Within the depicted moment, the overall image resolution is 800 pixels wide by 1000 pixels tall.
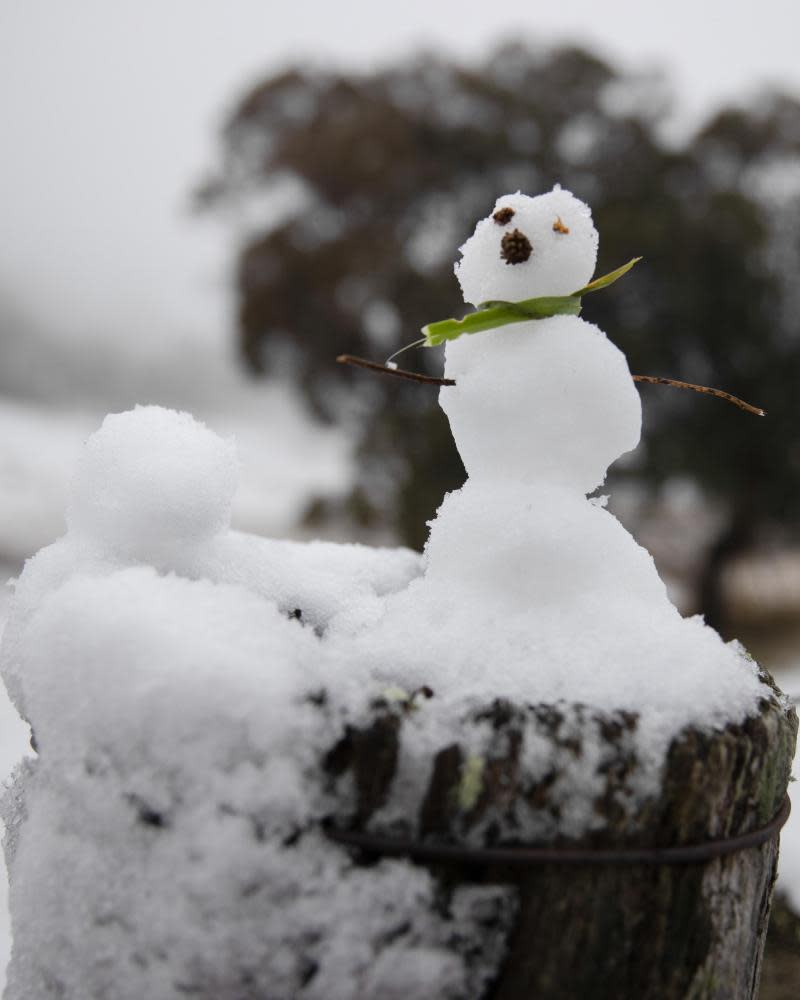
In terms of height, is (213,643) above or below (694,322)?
below

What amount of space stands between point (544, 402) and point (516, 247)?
18cm

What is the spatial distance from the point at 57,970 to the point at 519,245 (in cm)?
86

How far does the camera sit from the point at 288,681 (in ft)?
2.26

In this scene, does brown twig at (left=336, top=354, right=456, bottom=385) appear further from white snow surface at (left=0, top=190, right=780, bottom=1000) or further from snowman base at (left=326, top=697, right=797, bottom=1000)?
snowman base at (left=326, top=697, right=797, bottom=1000)

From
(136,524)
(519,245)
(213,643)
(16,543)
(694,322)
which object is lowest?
(213,643)

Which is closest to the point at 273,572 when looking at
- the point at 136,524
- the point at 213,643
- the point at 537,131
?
the point at 136,524

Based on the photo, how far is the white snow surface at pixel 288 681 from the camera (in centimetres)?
67

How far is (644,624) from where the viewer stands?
0.81 m

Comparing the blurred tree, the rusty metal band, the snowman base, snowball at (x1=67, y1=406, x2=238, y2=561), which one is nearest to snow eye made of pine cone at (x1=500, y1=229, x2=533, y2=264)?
snowball at (x1=67, y1=406, x2=238, y2=561)

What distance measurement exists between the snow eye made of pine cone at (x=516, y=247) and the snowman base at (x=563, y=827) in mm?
503

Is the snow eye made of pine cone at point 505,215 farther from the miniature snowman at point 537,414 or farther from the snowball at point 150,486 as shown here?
the snowball at point 150,486

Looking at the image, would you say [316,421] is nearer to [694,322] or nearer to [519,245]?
[694,322]

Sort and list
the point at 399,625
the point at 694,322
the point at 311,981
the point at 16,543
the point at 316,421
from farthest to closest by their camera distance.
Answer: the point at 316,421
the point at 694,322
the point at 16,543
the point at 399,625
the point at 311,981

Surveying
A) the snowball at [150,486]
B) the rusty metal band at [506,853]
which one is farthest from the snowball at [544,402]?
the rusty metal band at [506,853]
